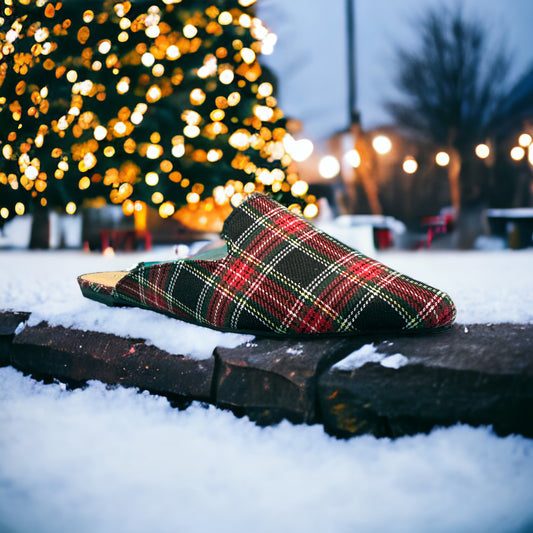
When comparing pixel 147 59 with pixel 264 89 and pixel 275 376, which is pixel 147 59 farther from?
pixel 275 376

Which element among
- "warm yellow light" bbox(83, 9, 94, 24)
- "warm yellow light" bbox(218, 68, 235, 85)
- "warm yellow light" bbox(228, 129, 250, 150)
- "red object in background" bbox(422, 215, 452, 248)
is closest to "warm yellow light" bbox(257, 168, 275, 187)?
"warm yellow light" bbox(228, 129, 250, 150)

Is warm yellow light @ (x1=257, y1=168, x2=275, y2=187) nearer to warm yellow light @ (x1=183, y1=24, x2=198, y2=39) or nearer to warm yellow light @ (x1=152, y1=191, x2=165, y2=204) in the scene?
warm yellow light @ (x1=152, y1=191, x2=165, y2=204)

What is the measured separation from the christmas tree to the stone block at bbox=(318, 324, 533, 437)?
59.3 inches

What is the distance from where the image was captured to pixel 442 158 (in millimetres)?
5867

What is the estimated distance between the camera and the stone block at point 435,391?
55 centimetres

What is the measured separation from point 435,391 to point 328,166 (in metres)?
5.26

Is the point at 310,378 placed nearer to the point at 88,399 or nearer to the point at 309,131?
the point at 88,399

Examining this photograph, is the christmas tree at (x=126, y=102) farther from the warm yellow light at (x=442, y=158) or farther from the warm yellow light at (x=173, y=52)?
the warm yellow light at (x=442, y=158)

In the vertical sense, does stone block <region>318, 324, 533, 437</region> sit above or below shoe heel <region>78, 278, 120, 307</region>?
below

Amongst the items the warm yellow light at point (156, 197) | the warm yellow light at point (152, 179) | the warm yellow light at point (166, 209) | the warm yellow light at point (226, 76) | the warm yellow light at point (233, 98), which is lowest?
the warm yellow light at point (166, 209)

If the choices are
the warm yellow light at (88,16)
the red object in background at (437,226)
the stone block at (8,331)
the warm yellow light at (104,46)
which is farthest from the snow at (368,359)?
the red object in background at (437,226)

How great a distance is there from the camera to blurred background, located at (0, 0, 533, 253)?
1833mm

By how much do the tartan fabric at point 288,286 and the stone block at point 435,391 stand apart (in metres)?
0.06

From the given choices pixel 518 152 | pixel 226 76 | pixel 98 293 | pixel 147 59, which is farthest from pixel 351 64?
pixel 98 293
